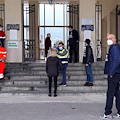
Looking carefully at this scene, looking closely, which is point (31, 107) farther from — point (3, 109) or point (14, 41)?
point (14, 41)

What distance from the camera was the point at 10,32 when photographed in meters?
13.4

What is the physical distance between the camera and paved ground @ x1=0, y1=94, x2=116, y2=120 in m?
6.52

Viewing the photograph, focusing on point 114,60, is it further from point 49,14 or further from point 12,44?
point 49,14

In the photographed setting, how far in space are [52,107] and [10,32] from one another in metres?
6.79

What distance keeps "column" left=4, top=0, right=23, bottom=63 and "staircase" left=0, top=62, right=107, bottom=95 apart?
0.94 metres

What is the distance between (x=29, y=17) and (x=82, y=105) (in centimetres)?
1430

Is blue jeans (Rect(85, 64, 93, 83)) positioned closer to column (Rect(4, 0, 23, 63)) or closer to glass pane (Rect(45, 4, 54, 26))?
column (Rect(4, 0, 23, 63))

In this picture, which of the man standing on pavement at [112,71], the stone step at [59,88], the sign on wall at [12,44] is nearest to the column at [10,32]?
the sign on wall at [12,44]

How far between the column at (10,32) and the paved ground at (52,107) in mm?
4231

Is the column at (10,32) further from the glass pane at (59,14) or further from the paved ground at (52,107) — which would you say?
the glass pane at (59,14)

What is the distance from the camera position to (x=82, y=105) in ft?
25.9

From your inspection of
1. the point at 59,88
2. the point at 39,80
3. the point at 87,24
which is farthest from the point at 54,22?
the point at 59,88

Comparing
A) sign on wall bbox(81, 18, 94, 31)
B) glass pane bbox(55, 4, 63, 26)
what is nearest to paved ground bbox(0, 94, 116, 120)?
sign on wall bbox(81, 18, 94, 31)

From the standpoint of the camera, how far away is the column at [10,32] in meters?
13.4
